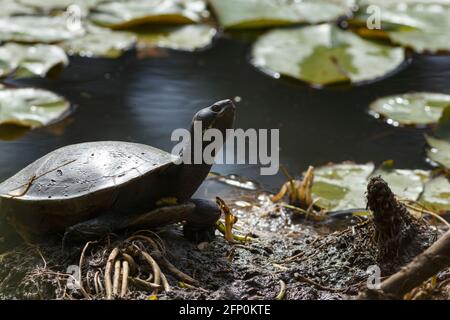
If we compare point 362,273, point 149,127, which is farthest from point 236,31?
point 362,273

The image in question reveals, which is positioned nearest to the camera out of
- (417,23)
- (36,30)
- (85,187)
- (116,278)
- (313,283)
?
(116,278)

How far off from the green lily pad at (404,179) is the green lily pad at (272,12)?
7.42ft

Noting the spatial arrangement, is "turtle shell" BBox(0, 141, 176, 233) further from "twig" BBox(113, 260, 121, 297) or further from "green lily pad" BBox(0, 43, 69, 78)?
"green lily pad" BBox(0, 43, 69, 78)

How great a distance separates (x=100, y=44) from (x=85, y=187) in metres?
3.35

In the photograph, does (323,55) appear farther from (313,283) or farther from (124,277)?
(124,277)

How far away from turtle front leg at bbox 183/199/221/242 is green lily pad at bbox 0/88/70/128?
2.08 m

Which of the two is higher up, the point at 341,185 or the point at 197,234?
the point at 197,234

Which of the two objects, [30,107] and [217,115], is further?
[30,107]

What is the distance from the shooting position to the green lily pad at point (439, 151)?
14.5ft

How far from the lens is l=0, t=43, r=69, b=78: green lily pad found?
5.54 m

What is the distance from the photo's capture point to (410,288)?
237 cm

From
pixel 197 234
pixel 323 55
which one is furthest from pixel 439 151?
pixel 197 234

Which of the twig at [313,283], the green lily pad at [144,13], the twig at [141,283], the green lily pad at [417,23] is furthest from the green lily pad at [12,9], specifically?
the twig at [313,283]

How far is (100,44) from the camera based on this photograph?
6.10m
